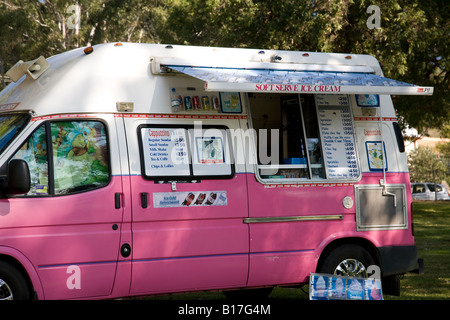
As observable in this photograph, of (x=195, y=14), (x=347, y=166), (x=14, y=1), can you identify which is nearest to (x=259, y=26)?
(x=195, y=14)

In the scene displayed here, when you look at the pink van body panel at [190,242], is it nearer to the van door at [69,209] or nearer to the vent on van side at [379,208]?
the van door at [69,209]

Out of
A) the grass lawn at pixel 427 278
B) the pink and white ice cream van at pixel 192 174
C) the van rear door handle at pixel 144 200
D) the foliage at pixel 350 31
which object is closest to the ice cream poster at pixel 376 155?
the pink and white ice cream van at pixel 192 174

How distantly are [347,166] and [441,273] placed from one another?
400 cm

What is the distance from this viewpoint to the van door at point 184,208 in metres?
7.09

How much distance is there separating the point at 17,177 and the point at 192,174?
1.82 meters

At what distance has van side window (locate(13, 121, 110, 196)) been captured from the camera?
22.0 ft

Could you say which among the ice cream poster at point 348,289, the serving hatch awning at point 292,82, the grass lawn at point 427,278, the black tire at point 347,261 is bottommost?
the grass lawn at point 427,278

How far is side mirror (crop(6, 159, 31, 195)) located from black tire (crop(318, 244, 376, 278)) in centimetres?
350

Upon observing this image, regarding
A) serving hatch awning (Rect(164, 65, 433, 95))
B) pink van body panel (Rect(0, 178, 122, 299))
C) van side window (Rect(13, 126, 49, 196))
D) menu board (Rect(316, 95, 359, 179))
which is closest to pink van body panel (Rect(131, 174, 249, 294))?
pink van body panel (Rect(0, 178, 122, 299))

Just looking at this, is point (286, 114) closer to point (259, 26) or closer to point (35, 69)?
point (35, 69)

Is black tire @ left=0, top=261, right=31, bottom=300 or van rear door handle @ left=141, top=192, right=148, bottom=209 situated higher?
van rear door handle @ left=141, top=192, right=148, bottom=209

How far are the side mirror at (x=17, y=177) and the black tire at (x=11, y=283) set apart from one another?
69cm

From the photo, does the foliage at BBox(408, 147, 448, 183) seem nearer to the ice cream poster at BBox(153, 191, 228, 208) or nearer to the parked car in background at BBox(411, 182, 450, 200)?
the parked car in background at BBox(411, 182, 450, 200)

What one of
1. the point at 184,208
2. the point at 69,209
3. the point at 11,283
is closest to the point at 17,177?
the point at 69,209
